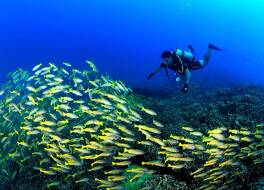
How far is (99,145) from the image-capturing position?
7535 millimetres

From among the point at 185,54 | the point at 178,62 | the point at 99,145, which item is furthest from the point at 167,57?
the point at 99,145

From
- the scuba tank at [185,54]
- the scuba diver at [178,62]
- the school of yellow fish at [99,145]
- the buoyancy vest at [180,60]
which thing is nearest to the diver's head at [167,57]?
the scuba diver at [178,62]

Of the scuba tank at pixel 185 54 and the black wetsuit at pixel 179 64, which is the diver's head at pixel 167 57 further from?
the scuba tank at pixel 185 54

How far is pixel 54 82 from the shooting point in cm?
945

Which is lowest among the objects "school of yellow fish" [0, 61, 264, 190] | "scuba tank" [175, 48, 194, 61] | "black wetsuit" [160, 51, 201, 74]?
"school of yellow fish" [0, 61, 264, 190]

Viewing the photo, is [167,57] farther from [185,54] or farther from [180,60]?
[185,54]

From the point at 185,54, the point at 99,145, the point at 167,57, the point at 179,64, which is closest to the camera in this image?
the point at 99,145

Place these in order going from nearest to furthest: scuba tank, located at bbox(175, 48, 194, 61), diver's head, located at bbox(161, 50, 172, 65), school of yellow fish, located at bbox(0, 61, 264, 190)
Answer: school of yellow fish, located at bbox(0, 61, 264, 190), diver's head, located at bbox(161, 50, 172, 65), scuba tank, located at bbox(175, 48, 194, 61)

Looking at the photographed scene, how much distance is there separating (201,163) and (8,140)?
4911 mm

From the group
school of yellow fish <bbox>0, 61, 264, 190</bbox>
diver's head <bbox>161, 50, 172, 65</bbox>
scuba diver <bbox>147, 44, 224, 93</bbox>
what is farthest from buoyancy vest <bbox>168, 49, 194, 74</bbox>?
school of yellow fish <bbox>0, 61, 264, 190</bbox>

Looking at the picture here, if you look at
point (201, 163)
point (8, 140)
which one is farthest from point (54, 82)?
point (201, 163)

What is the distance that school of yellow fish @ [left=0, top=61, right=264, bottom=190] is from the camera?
7.34 meters

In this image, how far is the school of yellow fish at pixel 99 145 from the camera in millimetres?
7336

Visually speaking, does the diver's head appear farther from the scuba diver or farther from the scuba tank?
the scuba tank
